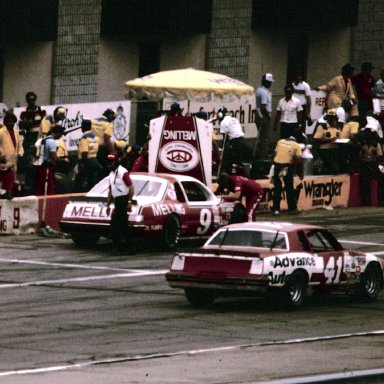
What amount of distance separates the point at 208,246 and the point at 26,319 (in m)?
3.31

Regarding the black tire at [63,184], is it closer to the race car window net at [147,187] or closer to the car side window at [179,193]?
the race car window net at [147,187]

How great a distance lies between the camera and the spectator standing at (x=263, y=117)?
39.0 m

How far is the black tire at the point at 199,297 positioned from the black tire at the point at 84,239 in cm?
624

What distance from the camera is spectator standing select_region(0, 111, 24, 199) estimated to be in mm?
30922

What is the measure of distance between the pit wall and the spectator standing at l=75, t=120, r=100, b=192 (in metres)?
1.38

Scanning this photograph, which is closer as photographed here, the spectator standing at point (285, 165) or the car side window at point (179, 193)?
the car side window at point (179, 193)

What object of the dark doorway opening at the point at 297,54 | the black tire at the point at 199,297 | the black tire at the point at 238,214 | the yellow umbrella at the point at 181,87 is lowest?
the black tire at the point at 199,297

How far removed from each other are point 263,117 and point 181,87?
4173mm

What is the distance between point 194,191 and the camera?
30750 mm

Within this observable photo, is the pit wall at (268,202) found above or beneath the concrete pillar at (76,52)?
beneath

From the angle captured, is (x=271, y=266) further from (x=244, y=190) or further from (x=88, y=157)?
(x=88, y=157)

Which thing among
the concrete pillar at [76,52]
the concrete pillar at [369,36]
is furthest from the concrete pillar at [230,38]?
the concrete pillar at [369,36]

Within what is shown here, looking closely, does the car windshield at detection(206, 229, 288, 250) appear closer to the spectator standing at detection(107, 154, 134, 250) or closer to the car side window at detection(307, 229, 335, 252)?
the car side window at detection(307, 229, 335, 252)

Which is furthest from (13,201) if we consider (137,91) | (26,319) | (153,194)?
(26,319)
